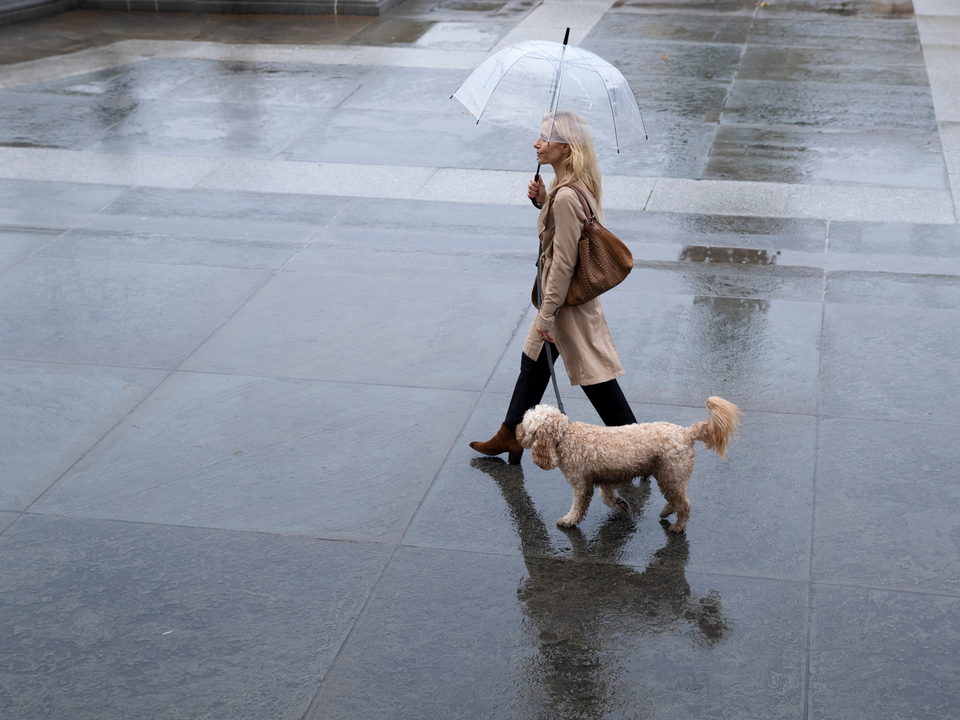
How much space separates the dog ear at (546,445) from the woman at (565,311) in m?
0.54

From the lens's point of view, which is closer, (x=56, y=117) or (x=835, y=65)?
(x=56, y=117)

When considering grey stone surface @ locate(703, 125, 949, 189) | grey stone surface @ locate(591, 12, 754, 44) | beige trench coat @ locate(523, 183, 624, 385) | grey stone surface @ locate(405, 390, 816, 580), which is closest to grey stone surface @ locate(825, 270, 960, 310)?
grey stone surface @ locate(405, 390, 816, 580)

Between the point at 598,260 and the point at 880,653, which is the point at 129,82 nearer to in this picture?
the point at 598,260

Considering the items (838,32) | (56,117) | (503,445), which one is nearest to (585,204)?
(503,445)

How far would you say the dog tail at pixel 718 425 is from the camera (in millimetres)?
4461

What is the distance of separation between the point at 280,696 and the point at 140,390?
2.99m

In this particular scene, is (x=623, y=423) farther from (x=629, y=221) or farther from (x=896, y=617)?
(x=629, y=221)

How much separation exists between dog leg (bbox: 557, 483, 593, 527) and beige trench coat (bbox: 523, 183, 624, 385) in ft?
1.91

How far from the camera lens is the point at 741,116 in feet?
38.4

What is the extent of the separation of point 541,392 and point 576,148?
1.37 metres

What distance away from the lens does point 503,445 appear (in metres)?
5.50

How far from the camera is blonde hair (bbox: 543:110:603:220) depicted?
4.72 meters

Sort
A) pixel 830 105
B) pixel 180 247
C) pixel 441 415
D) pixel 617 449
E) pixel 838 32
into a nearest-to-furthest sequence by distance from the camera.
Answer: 1. pixel 617 449
2. pixel 441 415
3. pixel 180 247
4. pixel 830 105
5. pixel 838 32

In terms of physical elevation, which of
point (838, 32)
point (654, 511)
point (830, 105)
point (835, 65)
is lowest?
point (654, 511)
